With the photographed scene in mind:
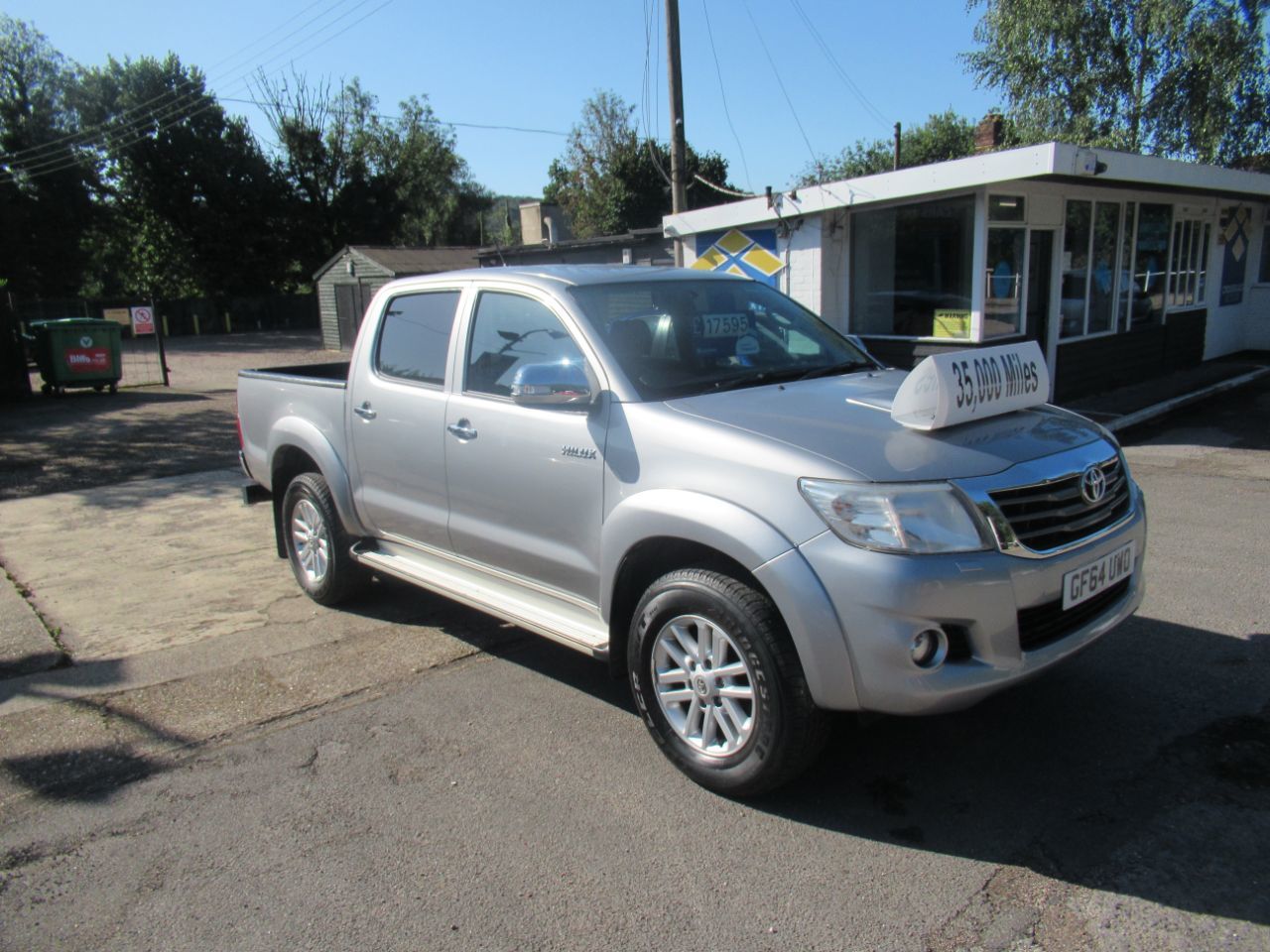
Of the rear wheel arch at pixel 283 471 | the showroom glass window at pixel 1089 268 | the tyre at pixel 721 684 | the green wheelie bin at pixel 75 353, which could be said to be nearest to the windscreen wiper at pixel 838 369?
the tyre at pixel 721 684

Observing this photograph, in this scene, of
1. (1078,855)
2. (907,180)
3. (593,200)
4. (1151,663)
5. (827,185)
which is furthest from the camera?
(593,200)

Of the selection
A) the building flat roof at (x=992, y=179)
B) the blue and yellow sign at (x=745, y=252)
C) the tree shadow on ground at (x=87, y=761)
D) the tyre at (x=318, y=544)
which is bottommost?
the tree shadow on ground at (x=87, y=761)

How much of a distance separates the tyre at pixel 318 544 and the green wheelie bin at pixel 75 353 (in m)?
13.3

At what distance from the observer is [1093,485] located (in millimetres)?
3352

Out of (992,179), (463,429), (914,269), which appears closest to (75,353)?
(914,269)

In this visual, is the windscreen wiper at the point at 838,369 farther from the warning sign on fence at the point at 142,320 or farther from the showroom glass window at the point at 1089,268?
the warning sign on fence at the point at 142,320

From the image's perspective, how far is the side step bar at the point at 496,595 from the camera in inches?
150

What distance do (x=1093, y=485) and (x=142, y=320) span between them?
65.7ft

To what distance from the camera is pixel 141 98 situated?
4503 cm

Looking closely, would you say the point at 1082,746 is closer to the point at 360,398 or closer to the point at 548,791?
the point at 548,791

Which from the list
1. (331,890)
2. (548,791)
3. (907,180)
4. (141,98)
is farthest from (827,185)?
(141,98)

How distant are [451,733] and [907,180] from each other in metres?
8.73

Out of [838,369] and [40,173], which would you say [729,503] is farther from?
[40,173]

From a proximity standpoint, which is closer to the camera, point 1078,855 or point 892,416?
point 1078,855
